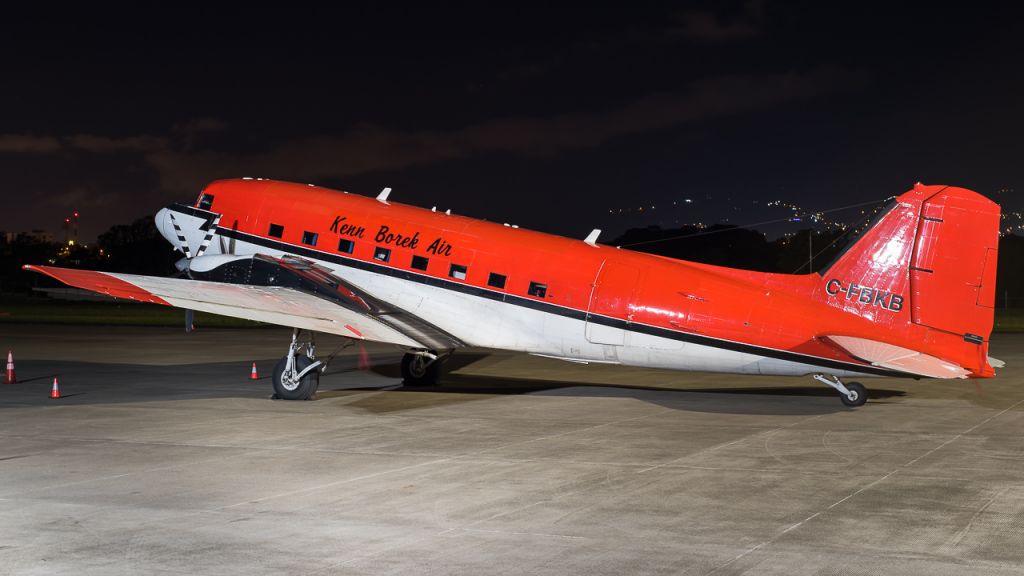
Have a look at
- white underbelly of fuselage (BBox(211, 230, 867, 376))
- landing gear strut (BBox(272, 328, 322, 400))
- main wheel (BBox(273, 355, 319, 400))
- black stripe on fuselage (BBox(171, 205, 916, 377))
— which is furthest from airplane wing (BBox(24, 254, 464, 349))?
main wheel (BBox(273, 355, 319, 400))

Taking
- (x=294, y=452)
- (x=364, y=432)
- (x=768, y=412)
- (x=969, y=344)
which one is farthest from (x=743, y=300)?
(x=294, y=452)

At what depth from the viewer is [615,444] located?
51.7ft

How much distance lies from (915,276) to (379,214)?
38.0 ft

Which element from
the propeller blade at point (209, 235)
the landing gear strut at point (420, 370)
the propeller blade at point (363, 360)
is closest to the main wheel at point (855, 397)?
the landing gear strut at point (420, 370)

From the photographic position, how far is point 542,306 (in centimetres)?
2045

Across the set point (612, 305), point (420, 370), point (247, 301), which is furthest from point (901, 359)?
point (247, 301)

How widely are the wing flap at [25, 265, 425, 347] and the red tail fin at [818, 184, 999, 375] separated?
9.25m

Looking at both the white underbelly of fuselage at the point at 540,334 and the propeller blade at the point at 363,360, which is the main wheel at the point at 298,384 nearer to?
the white underbelly of fuselage at the point at 540,334

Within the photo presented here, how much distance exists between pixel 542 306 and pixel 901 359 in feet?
23.4

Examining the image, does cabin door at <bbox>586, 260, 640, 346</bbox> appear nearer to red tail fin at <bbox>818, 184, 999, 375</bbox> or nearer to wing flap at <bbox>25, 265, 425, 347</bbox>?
red tail fin at <bbox>818, 184, 999, 375</bbox>

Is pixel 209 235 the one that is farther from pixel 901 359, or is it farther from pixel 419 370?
pixel 901 359

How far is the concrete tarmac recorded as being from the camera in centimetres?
909

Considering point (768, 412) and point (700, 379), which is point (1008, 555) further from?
point (700, 379)

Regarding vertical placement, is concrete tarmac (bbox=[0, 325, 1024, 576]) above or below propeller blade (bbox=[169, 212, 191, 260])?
below
